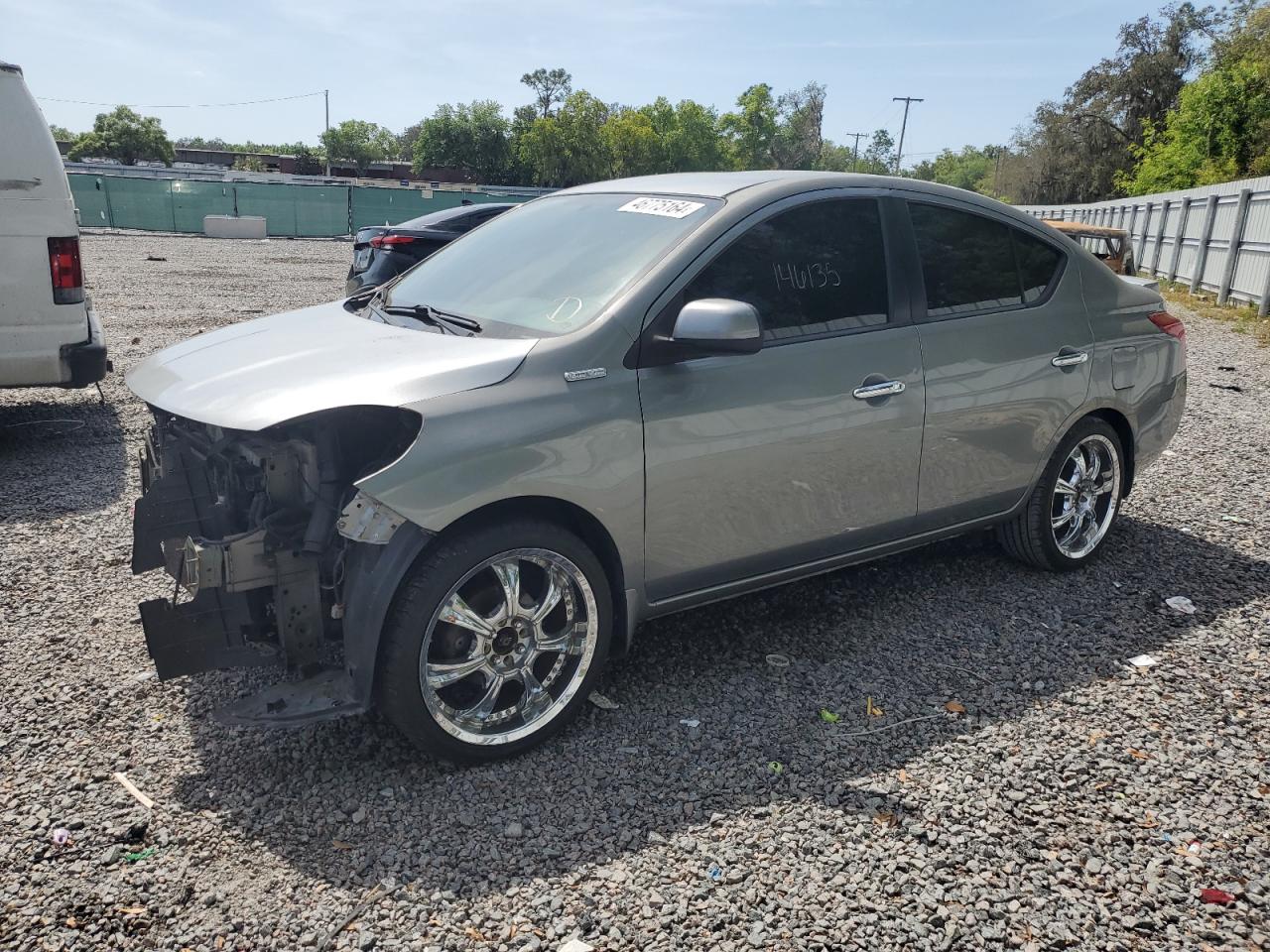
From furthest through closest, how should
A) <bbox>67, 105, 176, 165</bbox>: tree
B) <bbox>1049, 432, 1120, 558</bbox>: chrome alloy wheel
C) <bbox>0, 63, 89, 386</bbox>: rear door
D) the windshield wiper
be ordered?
<bbox>67, 105, 176, 165</bbox>: tree < <bbox>0, 63, 89, 386</bbox>: rear door < <bbox>1049, 432, 1120, 558</bbox>: chrome alloy wheel < the windshield wiper

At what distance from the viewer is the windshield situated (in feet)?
11.5

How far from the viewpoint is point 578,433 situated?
10.4ft

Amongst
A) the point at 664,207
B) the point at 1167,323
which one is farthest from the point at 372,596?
the point at 1167,323

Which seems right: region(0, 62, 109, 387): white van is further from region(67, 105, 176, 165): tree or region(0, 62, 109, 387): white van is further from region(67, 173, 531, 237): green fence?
region(67, 105, 176, 165): tree

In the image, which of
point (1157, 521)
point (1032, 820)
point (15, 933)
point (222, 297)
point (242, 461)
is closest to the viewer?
point (15, 933)

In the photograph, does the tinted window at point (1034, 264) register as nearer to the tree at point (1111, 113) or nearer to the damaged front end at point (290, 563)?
the damaged front end at point (290, 563)

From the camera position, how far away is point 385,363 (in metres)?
3.19

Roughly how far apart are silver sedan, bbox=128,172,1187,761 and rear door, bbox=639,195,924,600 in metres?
0.01

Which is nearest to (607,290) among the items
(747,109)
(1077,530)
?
(1077,530)

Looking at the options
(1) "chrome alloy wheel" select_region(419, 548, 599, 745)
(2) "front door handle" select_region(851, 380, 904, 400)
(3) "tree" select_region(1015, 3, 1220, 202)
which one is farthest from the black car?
(3) "tree" select_region(1015, 3, 1220, 202)

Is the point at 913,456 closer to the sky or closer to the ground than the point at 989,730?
closer to the sky

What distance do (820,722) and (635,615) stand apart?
2.58ft

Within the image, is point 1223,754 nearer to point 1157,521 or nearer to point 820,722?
point 820,722

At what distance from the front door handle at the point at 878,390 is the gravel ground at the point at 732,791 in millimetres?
1094
